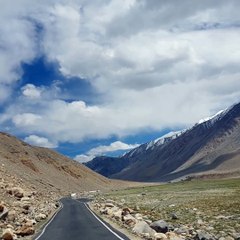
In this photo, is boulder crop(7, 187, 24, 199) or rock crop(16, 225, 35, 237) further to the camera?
boulder crop(7, 187, 24, 199)

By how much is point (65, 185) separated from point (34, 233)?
14753 cm

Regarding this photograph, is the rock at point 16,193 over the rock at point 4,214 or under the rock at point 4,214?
over

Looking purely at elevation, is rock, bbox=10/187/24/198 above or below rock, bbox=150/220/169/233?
above

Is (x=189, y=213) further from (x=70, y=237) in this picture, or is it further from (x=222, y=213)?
(x=70, y=237)

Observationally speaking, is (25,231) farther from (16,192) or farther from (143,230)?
(16,192)

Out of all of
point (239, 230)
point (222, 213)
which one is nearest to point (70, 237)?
point (239, 230)

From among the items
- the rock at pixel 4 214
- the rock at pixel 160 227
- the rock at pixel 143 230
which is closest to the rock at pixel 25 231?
the rock at pixel 4 214

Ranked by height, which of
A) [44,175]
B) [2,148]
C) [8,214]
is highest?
[2,148]

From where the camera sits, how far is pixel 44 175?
17300cm

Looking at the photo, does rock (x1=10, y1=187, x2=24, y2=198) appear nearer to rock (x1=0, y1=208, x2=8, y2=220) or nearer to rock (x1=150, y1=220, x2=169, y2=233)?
rock (x1=0, y1=208, x2=8, y2=220)

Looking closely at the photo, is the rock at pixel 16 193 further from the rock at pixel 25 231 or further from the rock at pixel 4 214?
the rock at pixel 25 231

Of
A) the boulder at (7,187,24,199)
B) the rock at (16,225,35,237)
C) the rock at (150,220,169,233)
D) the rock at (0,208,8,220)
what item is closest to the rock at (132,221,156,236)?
the rock at (150,220,169,233)

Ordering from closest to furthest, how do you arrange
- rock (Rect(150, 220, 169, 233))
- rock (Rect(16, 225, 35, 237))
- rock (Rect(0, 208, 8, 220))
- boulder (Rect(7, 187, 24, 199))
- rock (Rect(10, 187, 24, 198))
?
1. rock (Rect(16, 225, 35, 237))
2. rock (Rect(150, 220, 169, 233))
3. rock (Rect(0, 208, 8, 220))
4. boulder (Rect(7, 187, 24, 199))
5. rock (Rect(10, 187, 24, 198))

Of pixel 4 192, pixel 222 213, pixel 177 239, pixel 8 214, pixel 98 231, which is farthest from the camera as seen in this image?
pixel 4 192
